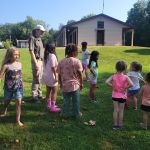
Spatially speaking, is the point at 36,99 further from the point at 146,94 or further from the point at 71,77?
the point at 146,94

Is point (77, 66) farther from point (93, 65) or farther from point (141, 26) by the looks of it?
point (141, 26)

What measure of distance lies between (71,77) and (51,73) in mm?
882

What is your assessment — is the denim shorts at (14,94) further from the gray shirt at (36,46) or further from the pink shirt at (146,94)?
the pink shirt at (146,94)

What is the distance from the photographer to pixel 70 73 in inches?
318

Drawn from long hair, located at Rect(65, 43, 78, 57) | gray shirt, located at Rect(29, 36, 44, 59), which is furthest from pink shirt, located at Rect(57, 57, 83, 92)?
gray shirt, located at Rect(29, 36, 44, 59)

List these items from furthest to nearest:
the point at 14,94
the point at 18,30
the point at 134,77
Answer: the point at 18,30
the point at 134,77
the point at 14,94

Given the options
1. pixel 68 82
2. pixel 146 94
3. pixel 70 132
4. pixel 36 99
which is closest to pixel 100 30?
pixel 36 99

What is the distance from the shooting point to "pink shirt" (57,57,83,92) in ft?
26.4

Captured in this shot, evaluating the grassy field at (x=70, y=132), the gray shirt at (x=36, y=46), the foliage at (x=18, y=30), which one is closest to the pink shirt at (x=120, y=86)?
the grassy field at (x=70, y=132)

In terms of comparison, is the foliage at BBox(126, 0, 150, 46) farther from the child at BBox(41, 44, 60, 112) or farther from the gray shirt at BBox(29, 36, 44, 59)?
the child at BBox(41, 44, 60, 112)

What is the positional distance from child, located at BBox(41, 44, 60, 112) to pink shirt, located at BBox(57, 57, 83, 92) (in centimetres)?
67

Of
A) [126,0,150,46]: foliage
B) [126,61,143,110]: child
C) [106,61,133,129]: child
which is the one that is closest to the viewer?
[106,61,133,129]: child

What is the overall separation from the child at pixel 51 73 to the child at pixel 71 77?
578 mm

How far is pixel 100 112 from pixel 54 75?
4.62 ft
